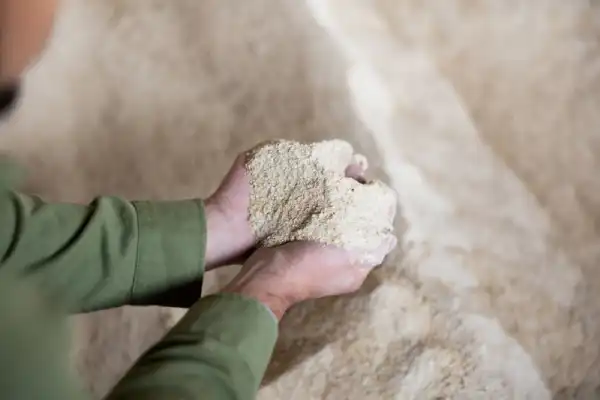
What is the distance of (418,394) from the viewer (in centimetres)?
81

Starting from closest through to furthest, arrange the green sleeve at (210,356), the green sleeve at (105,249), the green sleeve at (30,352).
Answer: the green sleeve at (30,352), the green sleeve at (210,356), the green sleeve at (105,249)

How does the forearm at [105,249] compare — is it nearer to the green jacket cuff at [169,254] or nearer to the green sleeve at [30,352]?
the green jacket cuff at [169,254]

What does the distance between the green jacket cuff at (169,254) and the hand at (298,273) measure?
5cm

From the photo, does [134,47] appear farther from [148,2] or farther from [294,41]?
[294,41]

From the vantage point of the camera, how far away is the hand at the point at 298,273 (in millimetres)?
750

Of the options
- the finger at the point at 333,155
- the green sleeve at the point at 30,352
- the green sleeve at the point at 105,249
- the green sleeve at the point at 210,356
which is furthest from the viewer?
the finger at the point at 333,155

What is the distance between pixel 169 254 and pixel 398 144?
0.37m

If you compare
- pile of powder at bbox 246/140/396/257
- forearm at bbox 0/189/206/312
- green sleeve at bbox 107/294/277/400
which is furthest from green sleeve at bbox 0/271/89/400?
pile of powder at bbox 246/140/396/257

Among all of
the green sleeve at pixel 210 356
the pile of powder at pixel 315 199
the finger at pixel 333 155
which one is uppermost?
the finger at pixel 333 155

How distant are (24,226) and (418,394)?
0.45 meters

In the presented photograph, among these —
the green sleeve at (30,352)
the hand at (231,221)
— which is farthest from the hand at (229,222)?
the green sleeve at (30,352)

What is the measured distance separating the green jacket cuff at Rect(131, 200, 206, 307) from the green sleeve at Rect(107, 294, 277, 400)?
0.32 feet

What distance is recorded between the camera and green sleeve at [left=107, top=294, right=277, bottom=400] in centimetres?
57

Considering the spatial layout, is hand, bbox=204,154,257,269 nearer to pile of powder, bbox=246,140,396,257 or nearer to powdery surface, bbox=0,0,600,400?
pile of powder, bbox=246,140,396,257
